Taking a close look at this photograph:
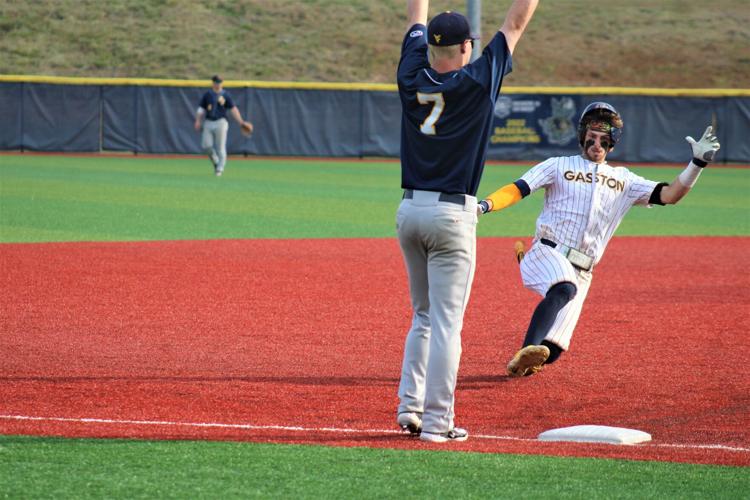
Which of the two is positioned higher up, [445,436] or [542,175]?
[542,175]

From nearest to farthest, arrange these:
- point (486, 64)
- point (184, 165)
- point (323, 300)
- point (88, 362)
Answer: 1. point (486, 64)
2. point (88, 362)
3. point (323, 300)
4. point (184, 165)

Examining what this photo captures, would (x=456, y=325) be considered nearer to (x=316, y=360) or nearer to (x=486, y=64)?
(x=486, y=64)

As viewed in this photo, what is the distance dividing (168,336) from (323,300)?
2152 millimetres

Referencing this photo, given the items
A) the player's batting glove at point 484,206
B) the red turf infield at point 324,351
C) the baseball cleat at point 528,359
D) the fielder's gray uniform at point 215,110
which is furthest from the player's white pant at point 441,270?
the fielder's gray uniform at point 215,110

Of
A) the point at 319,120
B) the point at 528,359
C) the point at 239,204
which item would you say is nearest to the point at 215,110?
the point at 239,204

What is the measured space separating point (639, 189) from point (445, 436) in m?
2.49

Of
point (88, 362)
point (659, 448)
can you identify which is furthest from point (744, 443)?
point (88, 362)

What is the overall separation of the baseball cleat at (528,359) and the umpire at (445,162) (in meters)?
1.40

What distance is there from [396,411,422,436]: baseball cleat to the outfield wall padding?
91.9 feet

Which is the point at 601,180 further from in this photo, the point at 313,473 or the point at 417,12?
the point at 313,473

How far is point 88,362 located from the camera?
7656mm

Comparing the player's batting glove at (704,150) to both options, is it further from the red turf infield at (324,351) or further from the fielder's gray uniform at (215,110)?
the fielder's gray uniform at (215,110)

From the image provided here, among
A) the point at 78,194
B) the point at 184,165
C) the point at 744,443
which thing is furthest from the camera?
the point at 184,165

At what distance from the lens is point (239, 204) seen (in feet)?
65.5
